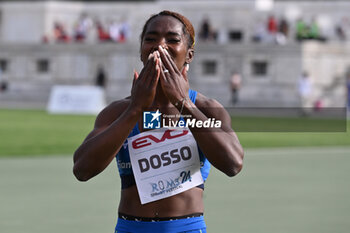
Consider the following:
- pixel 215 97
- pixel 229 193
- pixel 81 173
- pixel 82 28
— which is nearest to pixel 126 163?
pixel 81 173

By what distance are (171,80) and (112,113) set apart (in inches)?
22.3

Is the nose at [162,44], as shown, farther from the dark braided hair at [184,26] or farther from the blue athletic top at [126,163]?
the blue athletic top at [126,163]

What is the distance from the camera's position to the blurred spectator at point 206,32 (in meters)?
46.5

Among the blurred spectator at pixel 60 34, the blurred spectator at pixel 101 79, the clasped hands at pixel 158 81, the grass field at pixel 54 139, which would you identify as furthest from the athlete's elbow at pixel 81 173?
the blurred spectator at pixel 60 34

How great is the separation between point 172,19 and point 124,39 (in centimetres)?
4715

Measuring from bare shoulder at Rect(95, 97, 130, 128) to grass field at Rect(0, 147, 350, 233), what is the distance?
4770mm

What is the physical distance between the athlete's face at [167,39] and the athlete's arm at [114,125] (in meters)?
0.17

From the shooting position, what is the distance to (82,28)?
53.1 meters

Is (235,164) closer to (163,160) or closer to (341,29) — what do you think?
(163,160)

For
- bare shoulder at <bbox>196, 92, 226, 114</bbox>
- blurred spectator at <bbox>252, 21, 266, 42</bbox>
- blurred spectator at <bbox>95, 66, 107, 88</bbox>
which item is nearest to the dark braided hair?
bare shoulder at <bbox>196, 92, 226, 114</bbox>

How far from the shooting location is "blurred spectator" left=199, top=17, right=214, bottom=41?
152 ft

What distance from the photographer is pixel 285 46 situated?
43406 mm

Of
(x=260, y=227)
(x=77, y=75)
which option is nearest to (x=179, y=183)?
(x=260, y=227)

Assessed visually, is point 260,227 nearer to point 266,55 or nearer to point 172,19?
point 172,19
